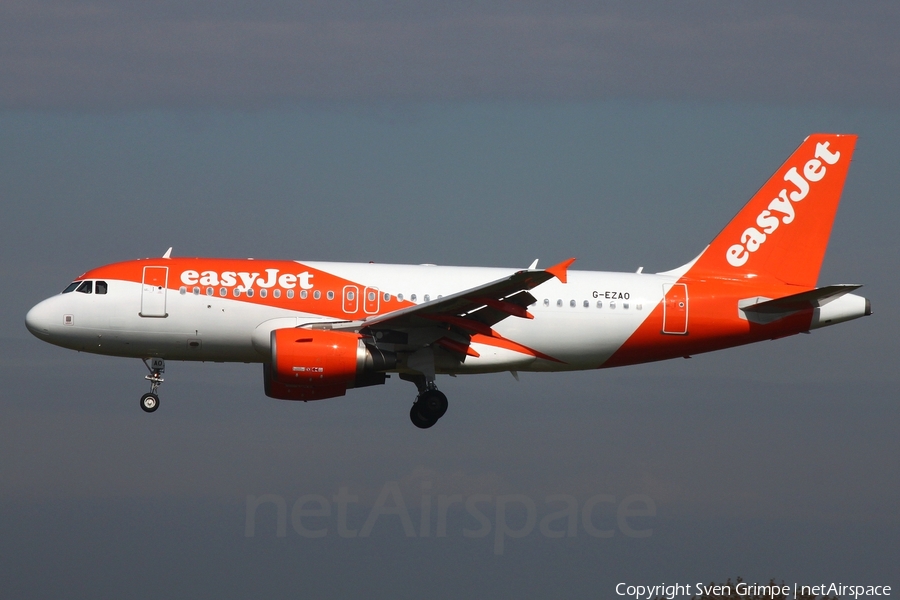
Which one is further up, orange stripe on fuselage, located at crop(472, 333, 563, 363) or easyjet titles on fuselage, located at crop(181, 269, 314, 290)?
easyjet titles on fuselage, located at crop(181, 269, 314, 290)

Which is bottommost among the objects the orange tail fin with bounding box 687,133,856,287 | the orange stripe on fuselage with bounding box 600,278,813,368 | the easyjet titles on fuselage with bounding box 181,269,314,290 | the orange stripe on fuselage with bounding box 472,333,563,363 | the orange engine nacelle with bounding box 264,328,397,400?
the orange engine nacelle with bounding box 264,328,397,400

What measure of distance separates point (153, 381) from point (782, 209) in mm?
19169

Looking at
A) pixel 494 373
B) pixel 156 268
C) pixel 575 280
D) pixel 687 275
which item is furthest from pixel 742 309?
pixel 156 268

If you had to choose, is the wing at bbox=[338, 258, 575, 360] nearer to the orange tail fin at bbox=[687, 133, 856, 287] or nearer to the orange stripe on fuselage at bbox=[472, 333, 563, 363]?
the orange stripe on fuselage at bbox=[472, 333, 563, 363]

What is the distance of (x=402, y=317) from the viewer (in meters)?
31.3

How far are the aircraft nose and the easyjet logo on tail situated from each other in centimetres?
1940

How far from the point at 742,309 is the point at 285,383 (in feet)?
43.0

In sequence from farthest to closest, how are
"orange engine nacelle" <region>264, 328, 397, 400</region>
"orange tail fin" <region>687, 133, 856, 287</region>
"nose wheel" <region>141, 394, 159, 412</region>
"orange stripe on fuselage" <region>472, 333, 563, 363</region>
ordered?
"orange tail fin" <region>687, 133, 856, 287</region> < "nose wheel" <region>141, 394, 159, 412</region> < "orange stripe on fuselage" <region>472, 333, 563, 363</region> < "orange engine nacelle" <region>264, 328, 397, 400</region>

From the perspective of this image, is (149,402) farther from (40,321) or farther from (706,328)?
(706,328)

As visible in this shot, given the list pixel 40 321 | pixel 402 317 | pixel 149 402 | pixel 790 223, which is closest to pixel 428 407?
pixel 402 317

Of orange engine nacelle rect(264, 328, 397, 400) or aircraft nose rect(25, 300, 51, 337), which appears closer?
orange engine nacelle rect(264, 328, 397, 400)

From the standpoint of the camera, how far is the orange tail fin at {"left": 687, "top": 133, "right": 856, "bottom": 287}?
119ft

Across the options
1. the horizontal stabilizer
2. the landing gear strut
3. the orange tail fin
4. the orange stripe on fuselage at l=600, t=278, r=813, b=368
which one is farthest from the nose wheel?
the horizontal stabilizer

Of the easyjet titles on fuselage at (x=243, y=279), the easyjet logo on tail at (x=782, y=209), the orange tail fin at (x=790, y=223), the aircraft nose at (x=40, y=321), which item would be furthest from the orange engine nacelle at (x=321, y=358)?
the easyjet logo on tail at (x=782, y=209)
